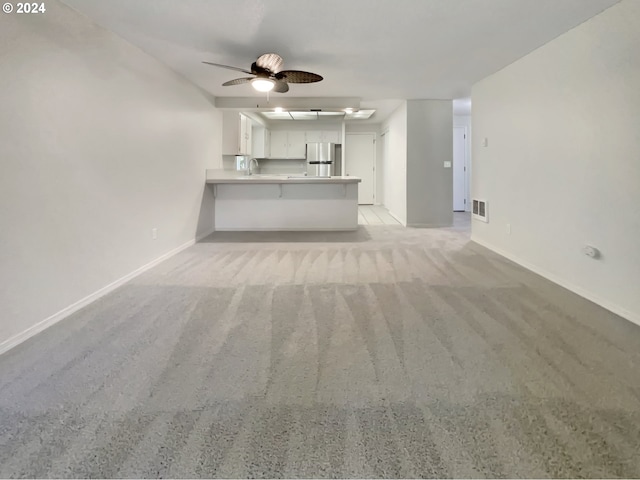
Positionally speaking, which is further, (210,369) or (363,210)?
(363,210)

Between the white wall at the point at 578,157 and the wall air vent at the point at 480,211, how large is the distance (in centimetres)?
43

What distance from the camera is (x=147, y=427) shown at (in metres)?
1.36

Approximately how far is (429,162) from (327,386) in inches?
221

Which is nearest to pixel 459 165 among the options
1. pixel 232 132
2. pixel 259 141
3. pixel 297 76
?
pixel 259 141

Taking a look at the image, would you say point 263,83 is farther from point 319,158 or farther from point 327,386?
point 319,158

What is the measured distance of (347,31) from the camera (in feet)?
10.3

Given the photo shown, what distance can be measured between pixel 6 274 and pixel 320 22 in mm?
2855

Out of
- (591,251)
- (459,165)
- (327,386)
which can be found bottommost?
(327,386)

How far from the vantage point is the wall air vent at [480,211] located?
4.81 metres

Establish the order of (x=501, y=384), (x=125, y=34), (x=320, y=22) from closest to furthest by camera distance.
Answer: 1. (x=501, y=384)
2. (x=320, y=22)
3. (x=125, y=34)

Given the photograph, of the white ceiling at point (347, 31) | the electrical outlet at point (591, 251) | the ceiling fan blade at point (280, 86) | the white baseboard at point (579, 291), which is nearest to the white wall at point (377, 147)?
the white ceiling at point (347, 31)

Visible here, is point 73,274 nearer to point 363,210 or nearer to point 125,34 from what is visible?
point 125,34

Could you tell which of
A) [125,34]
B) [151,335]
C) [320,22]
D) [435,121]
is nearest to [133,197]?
[125,34]

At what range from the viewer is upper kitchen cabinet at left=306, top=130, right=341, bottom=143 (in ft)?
27.8
